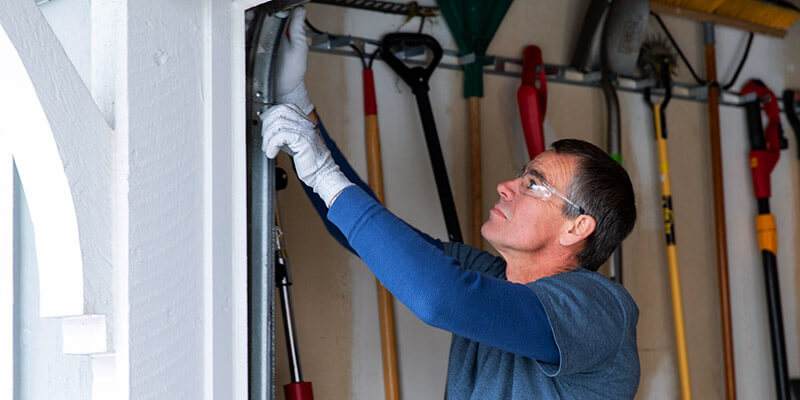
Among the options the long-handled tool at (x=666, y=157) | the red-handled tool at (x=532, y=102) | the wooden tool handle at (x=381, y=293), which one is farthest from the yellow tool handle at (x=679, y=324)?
the wooden tool handle at (x=381, y=293)

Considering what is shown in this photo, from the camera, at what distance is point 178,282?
1096 millimetres

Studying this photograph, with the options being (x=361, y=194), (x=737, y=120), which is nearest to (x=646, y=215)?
(x=737, y=120)

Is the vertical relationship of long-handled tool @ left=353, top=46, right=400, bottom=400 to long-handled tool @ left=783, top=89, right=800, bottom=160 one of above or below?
below

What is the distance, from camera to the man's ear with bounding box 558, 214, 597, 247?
5.21 feet

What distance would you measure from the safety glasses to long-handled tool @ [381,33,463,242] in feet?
2.06

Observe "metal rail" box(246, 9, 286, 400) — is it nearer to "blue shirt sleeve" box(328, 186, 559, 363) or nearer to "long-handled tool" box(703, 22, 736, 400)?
"blue shirt sleeve" box(328, 186, 559, 363)

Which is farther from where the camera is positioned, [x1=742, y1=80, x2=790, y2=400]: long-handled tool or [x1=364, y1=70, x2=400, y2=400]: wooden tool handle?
[x1=742, y1=80, x2=790, y2=400]: long-handled tool

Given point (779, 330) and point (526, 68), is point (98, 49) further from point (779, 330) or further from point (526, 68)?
point (779, 330)

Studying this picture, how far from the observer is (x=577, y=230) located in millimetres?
1599

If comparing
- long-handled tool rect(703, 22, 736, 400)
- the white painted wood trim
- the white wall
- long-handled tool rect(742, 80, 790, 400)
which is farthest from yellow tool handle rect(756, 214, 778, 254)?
the white painted wood trim

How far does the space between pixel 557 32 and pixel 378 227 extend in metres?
1.81

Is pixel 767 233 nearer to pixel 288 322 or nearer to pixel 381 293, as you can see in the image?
pixel 381 293

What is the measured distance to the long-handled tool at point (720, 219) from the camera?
3.04m

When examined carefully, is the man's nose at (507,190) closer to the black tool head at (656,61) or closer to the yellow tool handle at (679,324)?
the yellow tool handle at (679,324)
